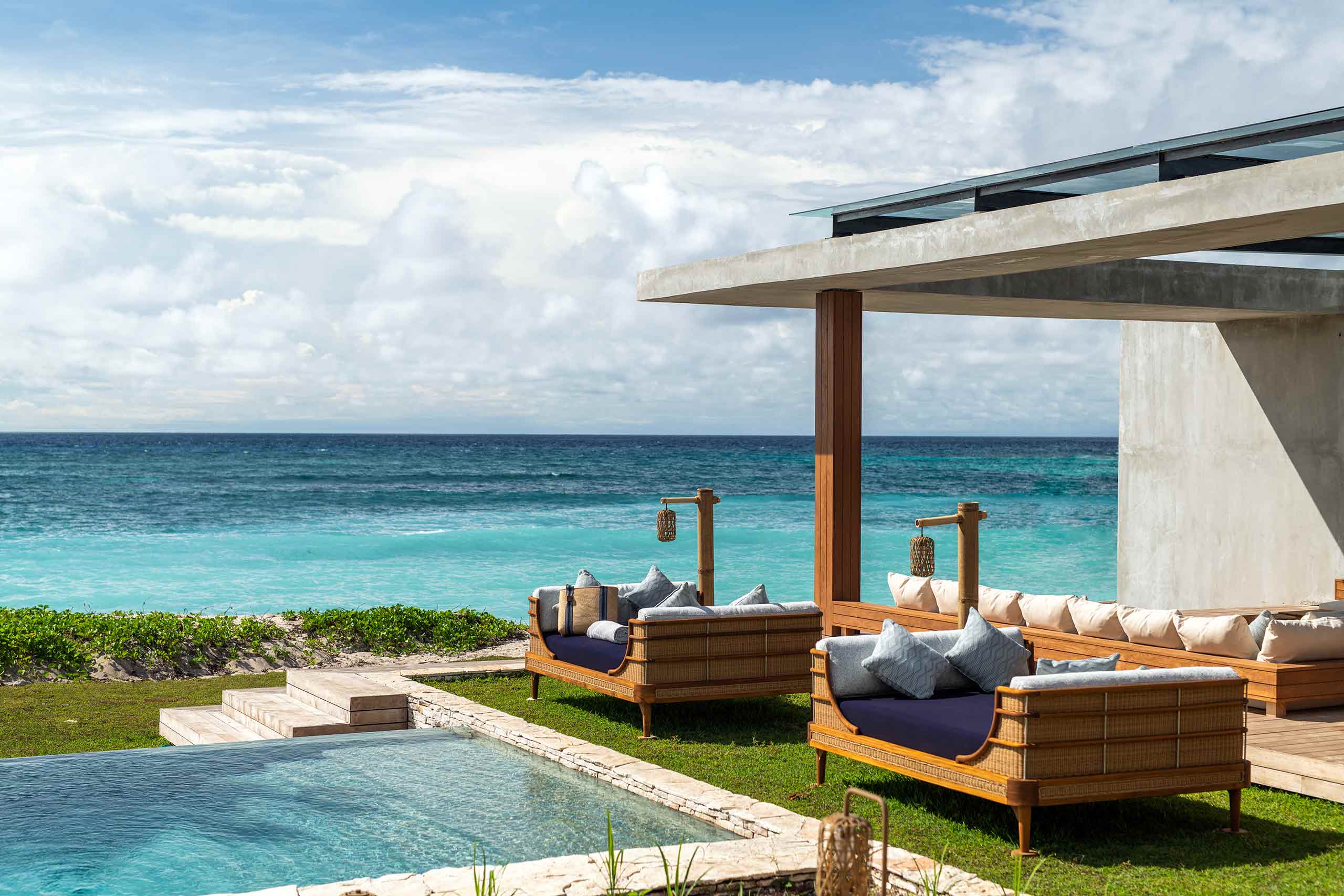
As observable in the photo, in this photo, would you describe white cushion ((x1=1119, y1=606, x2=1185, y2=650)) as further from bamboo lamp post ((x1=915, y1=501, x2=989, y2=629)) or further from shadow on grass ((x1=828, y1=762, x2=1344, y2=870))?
shadow on grass ((x1=828, y1=762, x2=1344, y2=870))

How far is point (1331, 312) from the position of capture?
11.8 meters

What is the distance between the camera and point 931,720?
5.39 m

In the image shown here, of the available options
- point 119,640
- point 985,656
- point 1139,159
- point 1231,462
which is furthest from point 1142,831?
point 1231,462

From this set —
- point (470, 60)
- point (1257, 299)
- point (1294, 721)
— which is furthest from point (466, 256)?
point (1294, 721)

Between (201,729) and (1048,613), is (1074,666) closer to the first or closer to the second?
(1048,613)

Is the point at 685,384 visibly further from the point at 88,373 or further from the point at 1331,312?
the point at 1331,312

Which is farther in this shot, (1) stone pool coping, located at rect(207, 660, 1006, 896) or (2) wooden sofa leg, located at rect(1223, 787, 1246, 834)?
(2) wooden sofa leg, located at rect(1223, 787, 1246, 834)

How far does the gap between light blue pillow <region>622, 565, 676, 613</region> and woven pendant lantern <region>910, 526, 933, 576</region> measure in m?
1.88

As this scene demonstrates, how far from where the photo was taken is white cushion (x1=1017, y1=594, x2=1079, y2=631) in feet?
25.5

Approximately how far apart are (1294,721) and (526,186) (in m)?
11.1

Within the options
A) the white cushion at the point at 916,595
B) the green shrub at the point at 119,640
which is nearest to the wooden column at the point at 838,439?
the white cushion at the point at 916,595

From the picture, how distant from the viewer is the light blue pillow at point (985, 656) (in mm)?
5941

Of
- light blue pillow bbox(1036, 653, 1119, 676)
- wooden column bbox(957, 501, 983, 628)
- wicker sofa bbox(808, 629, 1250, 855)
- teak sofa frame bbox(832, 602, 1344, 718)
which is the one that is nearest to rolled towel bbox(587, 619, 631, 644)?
wooden column bbox(957, 501, 983, 628)

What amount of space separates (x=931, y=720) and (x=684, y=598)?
281cm
